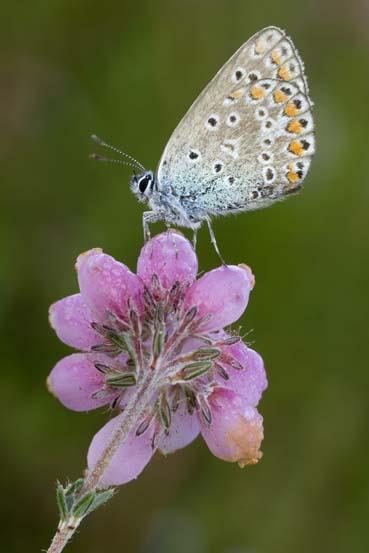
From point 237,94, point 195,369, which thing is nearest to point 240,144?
point 237,94

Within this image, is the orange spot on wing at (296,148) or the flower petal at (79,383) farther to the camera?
the orange spot on wing at (296,148)

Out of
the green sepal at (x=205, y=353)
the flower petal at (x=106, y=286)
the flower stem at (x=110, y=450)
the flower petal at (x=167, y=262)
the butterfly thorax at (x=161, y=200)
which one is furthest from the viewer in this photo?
the butterfly thorax at (x=161, y=200)

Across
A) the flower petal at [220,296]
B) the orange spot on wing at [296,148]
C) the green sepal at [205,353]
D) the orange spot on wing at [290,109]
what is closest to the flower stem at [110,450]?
the green sepal at [205,353]

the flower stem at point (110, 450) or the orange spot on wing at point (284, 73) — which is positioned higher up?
the orange spot on wing at point (284, 73)

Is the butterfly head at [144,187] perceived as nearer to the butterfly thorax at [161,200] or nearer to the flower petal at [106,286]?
the butterfly thorax at [161,200]

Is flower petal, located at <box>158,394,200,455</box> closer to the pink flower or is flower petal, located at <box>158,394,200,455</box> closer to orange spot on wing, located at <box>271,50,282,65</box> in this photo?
the pink flower

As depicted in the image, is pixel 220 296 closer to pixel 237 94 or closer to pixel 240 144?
pixel 240 144
